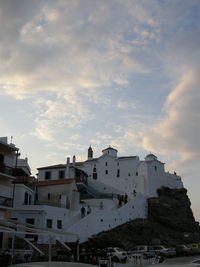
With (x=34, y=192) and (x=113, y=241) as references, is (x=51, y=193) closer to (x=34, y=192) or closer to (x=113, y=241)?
(x=34, y=192)

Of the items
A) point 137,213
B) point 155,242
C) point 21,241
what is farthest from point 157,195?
point 21,241

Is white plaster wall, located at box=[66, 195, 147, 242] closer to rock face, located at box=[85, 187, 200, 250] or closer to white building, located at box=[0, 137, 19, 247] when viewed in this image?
rock face, located at box=[85, 187, 200, 250]

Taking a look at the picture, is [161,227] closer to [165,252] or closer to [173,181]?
[173,181]

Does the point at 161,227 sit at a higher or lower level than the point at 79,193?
lower

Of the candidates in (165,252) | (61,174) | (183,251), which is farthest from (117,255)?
(61,174)

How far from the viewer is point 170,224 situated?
61.5 metres

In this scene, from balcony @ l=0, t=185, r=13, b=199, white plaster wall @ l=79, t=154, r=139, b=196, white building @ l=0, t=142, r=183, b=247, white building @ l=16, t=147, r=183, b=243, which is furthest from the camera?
white plaster wall @ l=79, t=154, r=139, b=196

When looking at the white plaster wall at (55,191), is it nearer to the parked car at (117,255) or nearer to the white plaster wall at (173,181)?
the parked car at (117,255)

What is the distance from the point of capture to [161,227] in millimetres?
59875

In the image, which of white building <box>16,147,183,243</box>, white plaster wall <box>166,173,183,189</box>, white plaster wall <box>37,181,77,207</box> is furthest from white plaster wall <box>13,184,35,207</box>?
white plaster wall <box>166,173,183,189</box>

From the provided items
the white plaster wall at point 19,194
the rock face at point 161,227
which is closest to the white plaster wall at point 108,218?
the rock face at point 161,227

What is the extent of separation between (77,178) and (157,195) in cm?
1882

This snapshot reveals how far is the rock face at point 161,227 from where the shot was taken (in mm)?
45594

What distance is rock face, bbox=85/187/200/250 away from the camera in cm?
4559
